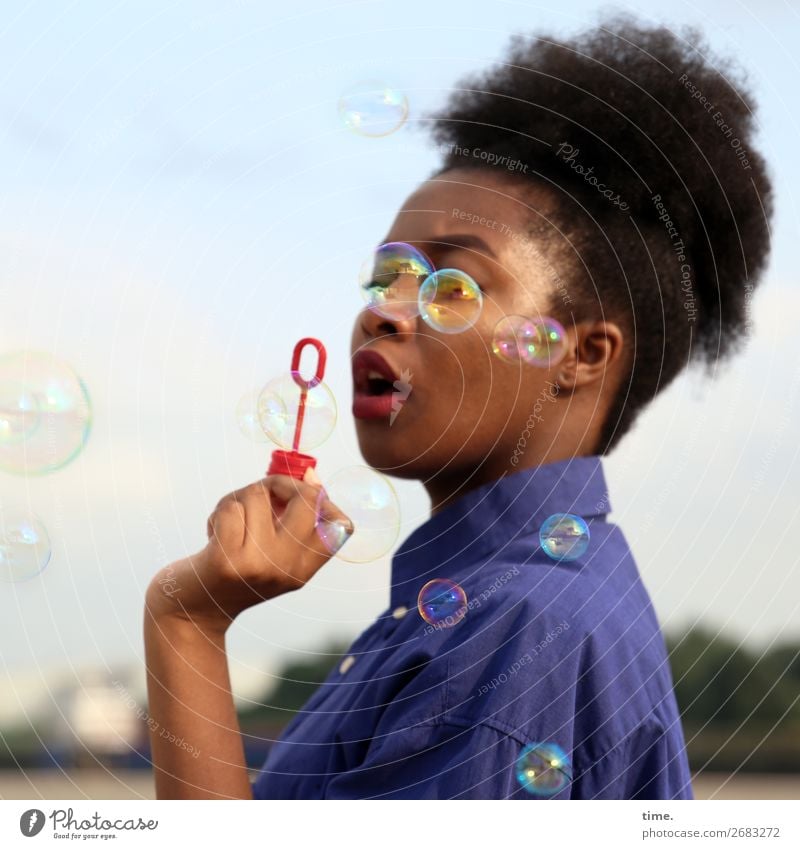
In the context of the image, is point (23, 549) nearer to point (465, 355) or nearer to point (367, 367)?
point (367, 367)

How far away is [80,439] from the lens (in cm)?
284

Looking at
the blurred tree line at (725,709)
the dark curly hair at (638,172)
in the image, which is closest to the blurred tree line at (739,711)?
the blurred tree line at (725,709)

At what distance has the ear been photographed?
7.89ft

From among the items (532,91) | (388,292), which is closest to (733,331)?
(532,91)

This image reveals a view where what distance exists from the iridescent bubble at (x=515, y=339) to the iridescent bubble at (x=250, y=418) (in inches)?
21.7

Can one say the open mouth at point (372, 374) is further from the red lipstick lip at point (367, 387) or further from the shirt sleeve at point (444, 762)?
the shirt sleeve at point (444, 762)

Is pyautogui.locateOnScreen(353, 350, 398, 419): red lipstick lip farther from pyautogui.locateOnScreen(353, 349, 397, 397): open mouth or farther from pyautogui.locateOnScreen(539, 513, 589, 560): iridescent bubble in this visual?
pyautogui.locateOnScreen(539, 513, 589, 560): iridescent bubble

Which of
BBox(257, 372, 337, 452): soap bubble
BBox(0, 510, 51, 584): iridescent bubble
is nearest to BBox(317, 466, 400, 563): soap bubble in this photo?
BBox(257, 372, 337, 452): soap bubble

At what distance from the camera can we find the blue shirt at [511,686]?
1.96 m

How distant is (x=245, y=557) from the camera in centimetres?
213

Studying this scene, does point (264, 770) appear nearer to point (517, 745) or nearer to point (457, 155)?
point (517, 745)

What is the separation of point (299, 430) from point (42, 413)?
75cm

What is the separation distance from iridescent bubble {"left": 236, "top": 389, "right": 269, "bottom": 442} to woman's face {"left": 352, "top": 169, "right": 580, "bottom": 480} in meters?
0.30

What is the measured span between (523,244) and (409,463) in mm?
492
